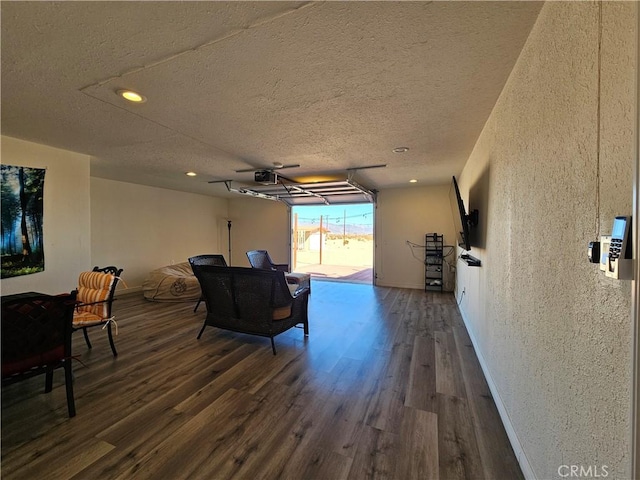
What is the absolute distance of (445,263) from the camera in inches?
235

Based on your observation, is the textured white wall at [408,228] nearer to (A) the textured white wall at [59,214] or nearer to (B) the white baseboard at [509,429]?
(B) the white baseboard at [509,429]

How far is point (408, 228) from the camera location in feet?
20.7

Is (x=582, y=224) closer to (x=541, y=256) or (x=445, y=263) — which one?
(x=541, y=256)

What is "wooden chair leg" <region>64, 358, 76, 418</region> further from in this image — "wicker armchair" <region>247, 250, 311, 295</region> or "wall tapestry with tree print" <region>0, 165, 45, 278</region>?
"wicker armchair" <region>247, 250, 311, 295</region>

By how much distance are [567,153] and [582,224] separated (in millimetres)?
309

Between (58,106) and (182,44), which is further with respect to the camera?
(58,106)

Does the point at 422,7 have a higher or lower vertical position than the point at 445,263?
higher


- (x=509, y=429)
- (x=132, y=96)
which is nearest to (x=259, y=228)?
(x=132, y=96)

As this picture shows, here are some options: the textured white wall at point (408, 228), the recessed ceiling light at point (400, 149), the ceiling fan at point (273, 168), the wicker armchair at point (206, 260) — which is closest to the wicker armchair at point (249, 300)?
the wicker armchair at point (206, 260)

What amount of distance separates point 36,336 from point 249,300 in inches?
65.0

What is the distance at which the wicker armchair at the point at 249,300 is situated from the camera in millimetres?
2875

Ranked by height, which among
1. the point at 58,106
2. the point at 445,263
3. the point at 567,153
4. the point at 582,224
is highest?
the point at 58,106

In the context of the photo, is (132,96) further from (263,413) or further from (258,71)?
(263,413)

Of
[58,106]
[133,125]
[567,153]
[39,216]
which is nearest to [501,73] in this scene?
[567,153]
